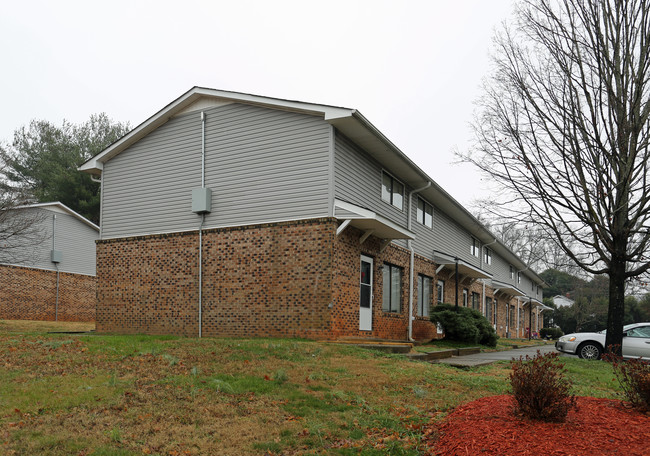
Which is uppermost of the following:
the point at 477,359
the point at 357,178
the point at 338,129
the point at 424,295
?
the point at 338,129

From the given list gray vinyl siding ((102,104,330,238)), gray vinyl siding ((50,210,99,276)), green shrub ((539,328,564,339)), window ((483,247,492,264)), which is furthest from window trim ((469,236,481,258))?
gray vinyl siding ((50,210,99,276))

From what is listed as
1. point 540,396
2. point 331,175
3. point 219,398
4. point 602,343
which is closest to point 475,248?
point 602,343

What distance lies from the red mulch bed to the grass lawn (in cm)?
39

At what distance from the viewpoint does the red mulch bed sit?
4676mm

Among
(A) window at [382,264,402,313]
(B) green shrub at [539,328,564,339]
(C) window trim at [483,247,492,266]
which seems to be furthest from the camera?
(B) green shrub at [539,328,564,339]

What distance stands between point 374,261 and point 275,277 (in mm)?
3315

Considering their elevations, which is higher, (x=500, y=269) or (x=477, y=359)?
(x=500, y=269)

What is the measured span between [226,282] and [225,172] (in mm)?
3243

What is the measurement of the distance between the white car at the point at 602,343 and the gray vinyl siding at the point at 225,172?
8680 mm

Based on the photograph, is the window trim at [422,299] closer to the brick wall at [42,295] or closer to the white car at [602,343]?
the white car at [602,343]

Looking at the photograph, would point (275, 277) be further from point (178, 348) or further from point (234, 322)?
point (178, 348)

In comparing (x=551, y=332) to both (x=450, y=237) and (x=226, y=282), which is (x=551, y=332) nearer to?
(x=450, y=237)

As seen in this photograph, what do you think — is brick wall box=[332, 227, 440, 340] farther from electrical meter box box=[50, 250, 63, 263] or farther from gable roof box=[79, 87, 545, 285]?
electrical meter box box=[50, 250, 63, 263]

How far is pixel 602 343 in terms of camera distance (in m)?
15.3
